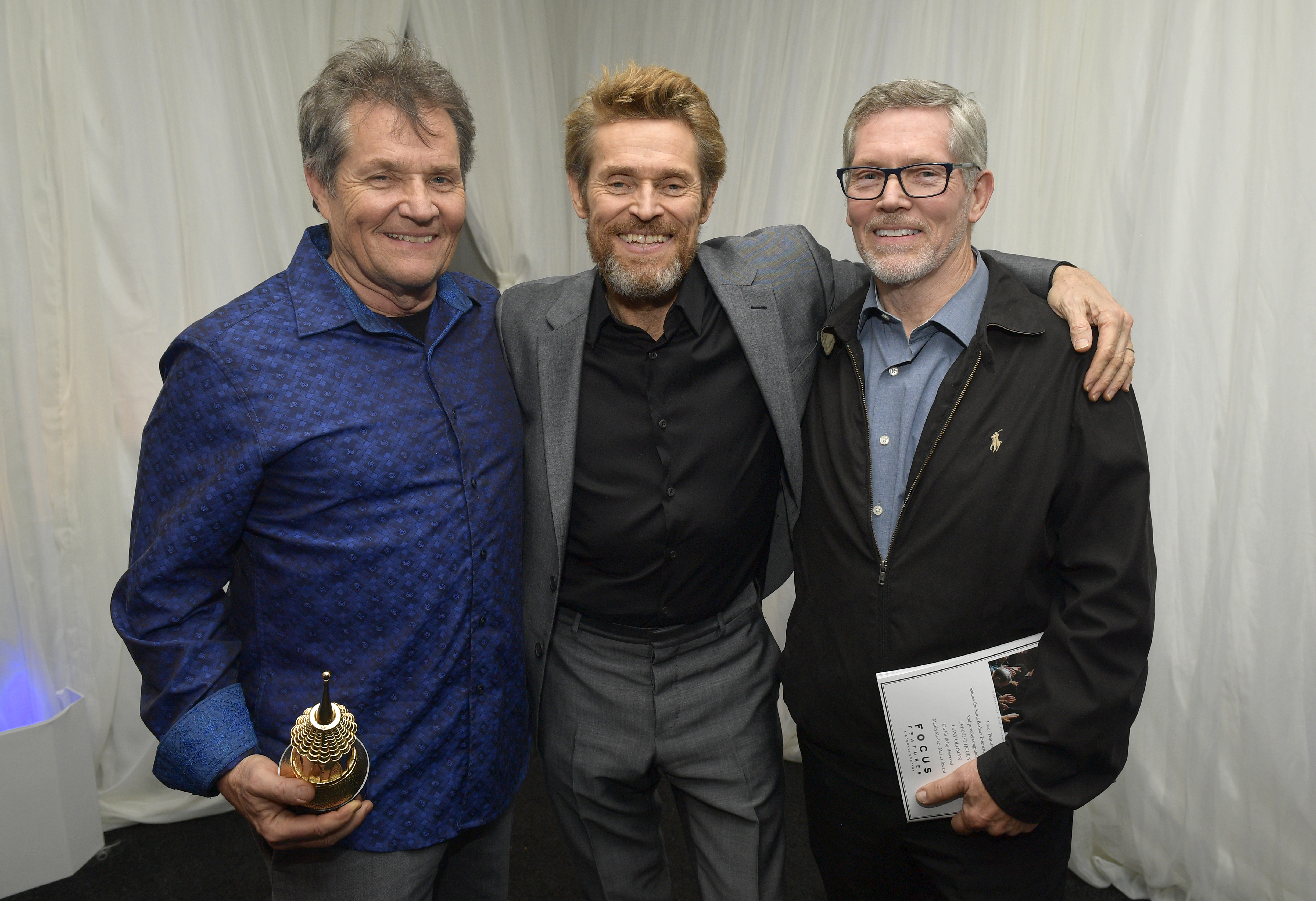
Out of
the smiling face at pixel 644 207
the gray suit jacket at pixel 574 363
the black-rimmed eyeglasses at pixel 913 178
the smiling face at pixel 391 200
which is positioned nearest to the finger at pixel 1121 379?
the gray suit jacket at pixel 574 363

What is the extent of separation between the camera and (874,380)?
153cm

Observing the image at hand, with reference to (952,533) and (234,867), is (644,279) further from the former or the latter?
(234,867)

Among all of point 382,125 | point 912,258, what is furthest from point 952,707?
point 382,125

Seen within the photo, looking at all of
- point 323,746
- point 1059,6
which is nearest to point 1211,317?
point 1059,6

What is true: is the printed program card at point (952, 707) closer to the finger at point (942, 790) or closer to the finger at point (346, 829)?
the finger at point (942, 790)

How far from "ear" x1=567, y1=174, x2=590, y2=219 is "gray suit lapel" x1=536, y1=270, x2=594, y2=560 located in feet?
0.54

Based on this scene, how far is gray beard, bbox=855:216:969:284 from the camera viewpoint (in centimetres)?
148

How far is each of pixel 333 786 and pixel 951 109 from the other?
141 cm

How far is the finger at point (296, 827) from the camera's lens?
1297mm

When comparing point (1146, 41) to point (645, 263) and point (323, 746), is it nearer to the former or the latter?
point (645, 263)

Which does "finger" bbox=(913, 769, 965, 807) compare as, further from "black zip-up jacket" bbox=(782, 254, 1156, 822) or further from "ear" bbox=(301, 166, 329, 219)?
"ear" bbox=(301, 166, 329, 219)

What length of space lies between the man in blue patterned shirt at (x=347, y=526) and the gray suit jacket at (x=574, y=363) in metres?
0.12

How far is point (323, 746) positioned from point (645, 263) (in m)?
0.98

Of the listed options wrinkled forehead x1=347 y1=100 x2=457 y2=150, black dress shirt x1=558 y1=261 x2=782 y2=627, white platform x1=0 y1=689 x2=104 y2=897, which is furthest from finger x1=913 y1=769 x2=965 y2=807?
white platform x1=0 y1=689 x2=104 y2=897
